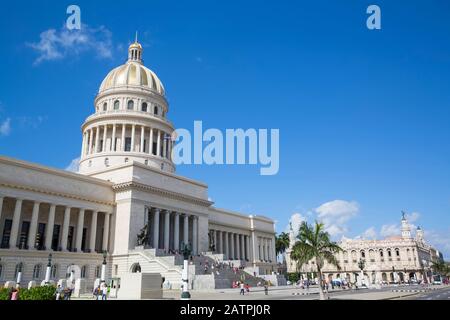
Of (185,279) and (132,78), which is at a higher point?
(132,78)

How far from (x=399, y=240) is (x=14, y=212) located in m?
114

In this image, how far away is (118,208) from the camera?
→ 2135 inches

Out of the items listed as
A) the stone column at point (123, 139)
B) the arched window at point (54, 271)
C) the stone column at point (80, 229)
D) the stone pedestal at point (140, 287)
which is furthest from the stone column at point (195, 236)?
the stone pedestal at point (140, 287)

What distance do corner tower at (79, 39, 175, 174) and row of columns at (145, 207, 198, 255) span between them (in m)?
12.7

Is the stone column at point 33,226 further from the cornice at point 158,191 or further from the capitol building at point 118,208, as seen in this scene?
the cornice at point 158,191

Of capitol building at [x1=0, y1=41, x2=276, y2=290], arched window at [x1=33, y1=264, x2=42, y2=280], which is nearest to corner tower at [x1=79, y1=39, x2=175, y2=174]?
capitol building at [x1=0, y1=41, x2=276, y2=290]

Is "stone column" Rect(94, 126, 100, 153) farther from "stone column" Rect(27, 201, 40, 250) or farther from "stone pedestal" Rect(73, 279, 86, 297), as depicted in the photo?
"stone pedestal" Rect(73, 279, 86, 297)

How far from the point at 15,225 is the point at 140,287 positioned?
871 inches

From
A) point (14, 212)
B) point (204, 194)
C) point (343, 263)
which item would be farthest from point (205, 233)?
point (343, 263)

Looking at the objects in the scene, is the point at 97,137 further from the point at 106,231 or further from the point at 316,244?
the point at 316,244

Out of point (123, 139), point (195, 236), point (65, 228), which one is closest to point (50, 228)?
point (65, 228)

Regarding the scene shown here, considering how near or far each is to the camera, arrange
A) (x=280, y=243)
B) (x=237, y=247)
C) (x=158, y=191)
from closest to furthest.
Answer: (x=158, y=191), (x=237, y=247), (x=280, y=243)

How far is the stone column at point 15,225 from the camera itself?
137ft
